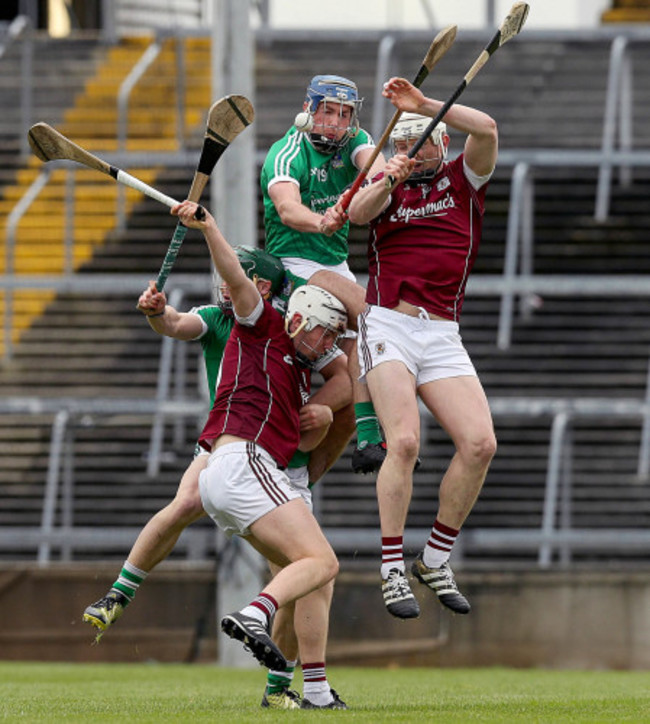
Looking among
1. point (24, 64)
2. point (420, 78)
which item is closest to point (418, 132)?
point (420, 78)

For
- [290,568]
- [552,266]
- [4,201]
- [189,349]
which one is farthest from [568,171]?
[290,568]

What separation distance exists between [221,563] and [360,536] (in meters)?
1.06

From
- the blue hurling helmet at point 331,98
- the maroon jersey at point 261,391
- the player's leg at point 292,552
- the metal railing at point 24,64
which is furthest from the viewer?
the metal railing at point 24,64

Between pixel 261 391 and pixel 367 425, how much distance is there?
2.38 ft

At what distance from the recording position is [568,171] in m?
19.1

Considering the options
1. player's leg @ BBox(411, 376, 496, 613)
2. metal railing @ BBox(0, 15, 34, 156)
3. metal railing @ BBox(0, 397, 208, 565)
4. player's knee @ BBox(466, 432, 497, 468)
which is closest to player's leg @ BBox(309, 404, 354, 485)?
player's leg @ BBox(411, 376, 496, 613)

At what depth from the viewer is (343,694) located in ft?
33.2

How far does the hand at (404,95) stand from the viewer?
885 centimetres

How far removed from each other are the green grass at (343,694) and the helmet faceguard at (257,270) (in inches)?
75.8

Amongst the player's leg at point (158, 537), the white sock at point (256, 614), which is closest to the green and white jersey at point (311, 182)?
the player's leg at point (158, 537)

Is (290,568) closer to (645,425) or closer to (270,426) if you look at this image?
(270,426)

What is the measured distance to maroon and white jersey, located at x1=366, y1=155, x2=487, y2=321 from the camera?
30.8 ft

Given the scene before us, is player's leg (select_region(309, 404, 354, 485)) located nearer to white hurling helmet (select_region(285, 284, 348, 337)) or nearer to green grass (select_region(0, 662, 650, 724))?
white hurling helmet (select_region(285, 284, 348, 337))

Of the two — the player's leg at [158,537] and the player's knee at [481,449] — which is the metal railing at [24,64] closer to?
the player's leg at [158,537]
